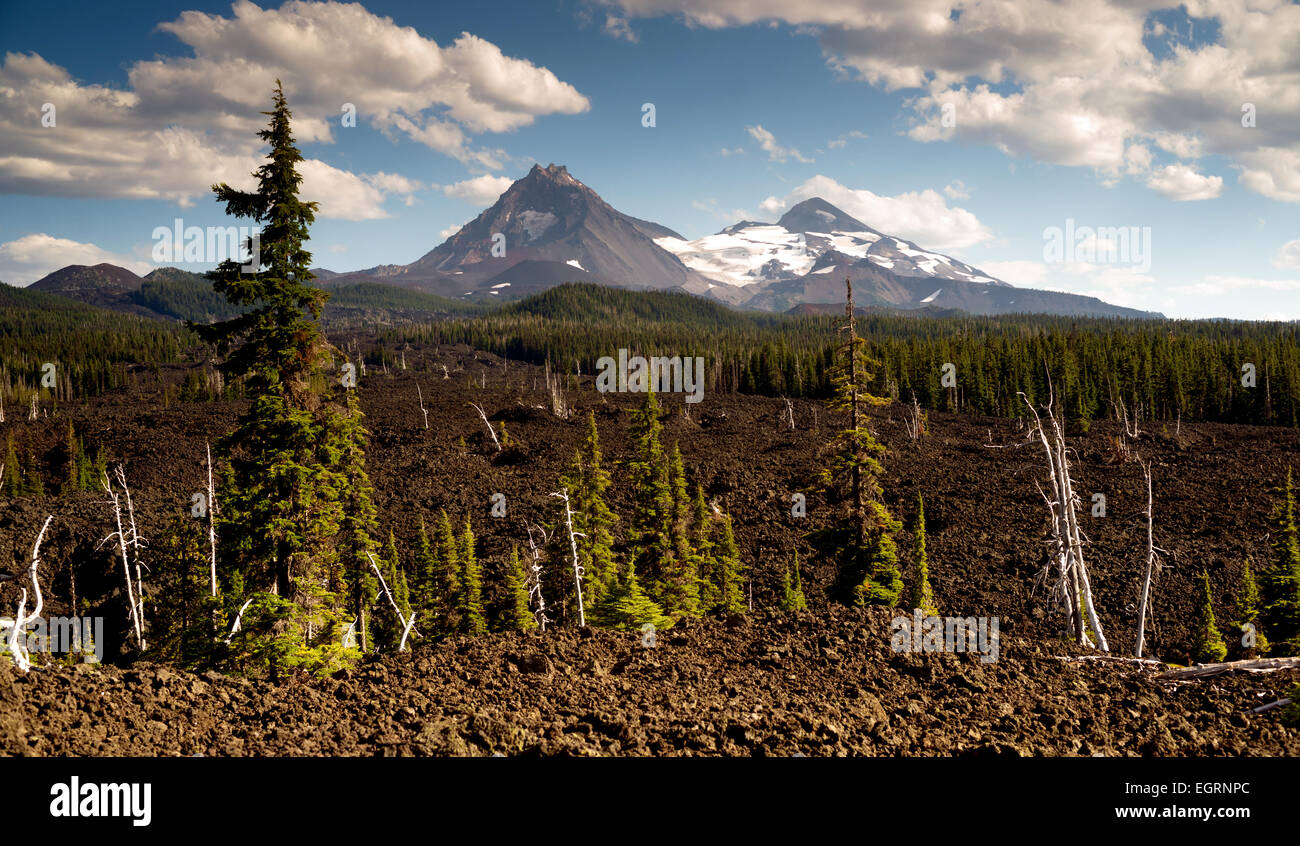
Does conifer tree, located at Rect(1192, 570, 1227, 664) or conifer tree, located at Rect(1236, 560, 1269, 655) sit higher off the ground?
conifer tree, located at Rect(1236, 560, 1269, 655)

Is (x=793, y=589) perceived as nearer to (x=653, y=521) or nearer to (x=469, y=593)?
(x=653, y=521)

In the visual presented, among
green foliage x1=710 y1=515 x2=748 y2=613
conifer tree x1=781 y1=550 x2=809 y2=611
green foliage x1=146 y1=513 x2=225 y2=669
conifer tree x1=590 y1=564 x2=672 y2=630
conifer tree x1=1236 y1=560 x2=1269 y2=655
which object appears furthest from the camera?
conifer tree x1=781 y1=550 x2=809 y2=611

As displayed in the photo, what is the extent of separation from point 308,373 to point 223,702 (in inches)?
372

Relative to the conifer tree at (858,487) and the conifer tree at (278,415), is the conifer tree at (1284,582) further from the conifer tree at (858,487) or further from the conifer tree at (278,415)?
→ the conifer tree at (278,415)

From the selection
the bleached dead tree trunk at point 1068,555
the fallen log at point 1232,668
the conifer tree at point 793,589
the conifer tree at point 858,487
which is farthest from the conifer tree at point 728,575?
the fallen log at point 1232,668

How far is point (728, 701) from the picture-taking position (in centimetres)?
902

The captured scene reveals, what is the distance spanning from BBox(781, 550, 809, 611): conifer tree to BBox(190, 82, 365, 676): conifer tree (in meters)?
22.1

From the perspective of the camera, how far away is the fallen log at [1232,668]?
33.2 ft

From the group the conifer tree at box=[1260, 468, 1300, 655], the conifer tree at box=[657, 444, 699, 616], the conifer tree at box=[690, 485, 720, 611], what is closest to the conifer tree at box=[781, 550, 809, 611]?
the conifer tree at box=[690, 485, 720, 611]

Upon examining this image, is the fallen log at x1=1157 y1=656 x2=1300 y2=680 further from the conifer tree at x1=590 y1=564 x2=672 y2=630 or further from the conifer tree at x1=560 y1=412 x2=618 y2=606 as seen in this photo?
the conifer tree at x1=560 y1=412 x2=618 y2=606

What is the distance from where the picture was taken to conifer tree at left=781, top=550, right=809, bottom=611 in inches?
1348

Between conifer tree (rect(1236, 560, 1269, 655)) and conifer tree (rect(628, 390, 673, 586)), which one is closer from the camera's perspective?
conifer tree (rect(1236, 560, 1269, 655))
